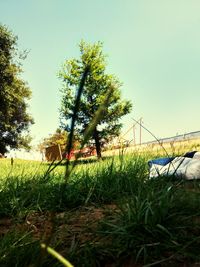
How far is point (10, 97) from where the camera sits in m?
33.3

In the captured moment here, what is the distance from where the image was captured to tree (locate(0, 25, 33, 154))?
32906mm

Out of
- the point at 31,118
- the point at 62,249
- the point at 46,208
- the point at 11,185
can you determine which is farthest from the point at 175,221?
the point at 31,118

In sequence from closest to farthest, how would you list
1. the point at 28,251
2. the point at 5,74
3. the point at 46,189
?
1. the point at 28,251
2. the point at 46,189
3. the point at 5,74

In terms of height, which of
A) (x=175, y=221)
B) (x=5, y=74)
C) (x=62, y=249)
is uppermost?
(x=5, y=74)

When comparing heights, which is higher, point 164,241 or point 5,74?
point 5,74

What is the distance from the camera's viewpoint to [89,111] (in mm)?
33469

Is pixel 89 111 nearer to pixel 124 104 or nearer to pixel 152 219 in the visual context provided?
pixel 124 104

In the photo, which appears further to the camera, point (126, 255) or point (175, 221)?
point (175, 221)

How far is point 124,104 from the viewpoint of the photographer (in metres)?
32.8

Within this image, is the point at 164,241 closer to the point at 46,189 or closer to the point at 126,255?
the point at 126,255

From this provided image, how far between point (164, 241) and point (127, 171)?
Result: 2490 mm

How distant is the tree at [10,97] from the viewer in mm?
32906

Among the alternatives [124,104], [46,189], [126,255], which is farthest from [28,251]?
[124,104]

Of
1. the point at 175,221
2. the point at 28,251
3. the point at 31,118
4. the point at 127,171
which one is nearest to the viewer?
the point at 28,251
